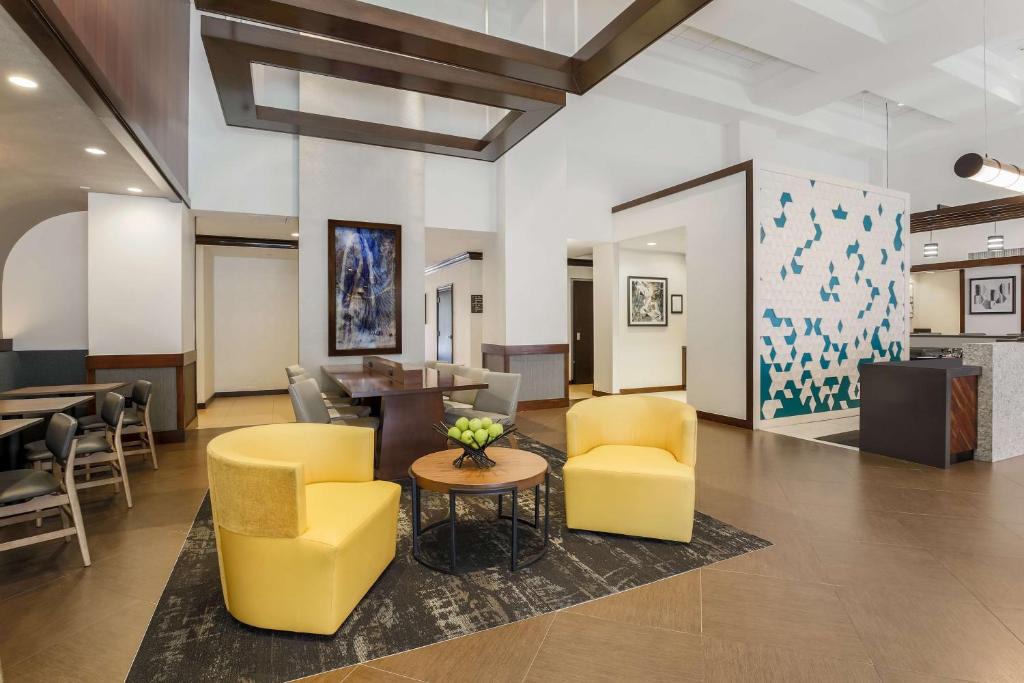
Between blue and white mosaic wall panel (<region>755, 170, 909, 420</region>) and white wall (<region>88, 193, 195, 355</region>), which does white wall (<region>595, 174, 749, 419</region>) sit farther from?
white wall (<region>88, 193, 195, 355</region>)

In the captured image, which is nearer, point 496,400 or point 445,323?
point 496,400

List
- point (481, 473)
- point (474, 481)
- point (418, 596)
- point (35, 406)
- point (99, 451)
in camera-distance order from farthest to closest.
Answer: point (99, 451) → point (35, 406) → point (481, 473) → point (474, 481) → point (418, 596)

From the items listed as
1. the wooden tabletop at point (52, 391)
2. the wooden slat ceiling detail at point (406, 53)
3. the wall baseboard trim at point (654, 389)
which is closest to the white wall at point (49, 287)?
the wooden tabletop at point (52, 391)

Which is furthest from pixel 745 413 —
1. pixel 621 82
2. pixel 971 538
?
pixel 621 82

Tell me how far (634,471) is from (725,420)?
3.98 m

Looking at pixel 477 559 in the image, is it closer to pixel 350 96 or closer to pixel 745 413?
pixel 745 413

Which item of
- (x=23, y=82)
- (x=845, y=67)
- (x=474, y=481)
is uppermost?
(x=845, y=67)

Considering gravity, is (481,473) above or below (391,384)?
below

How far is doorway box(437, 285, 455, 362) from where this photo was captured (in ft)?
37.0

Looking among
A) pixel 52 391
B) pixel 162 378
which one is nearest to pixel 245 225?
pixel 162 378

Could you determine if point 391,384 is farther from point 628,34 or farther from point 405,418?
point 628,34

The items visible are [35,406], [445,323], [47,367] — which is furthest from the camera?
[445,323]

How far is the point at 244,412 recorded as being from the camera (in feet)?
24.2

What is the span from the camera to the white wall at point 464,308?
973 centimetres
